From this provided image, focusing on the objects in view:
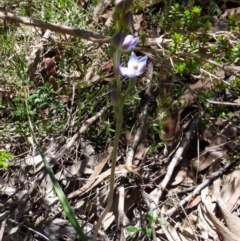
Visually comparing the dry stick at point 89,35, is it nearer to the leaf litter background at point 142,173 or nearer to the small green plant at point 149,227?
the leaf litter background at point 142,173

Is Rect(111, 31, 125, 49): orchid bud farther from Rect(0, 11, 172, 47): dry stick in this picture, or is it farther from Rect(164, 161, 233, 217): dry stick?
Rect(164, 161, 233, 217): dry stick

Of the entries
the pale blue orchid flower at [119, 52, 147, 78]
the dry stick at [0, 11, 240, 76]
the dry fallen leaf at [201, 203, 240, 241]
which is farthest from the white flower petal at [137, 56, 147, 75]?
the dry fallen leaf at [201, 203, 240, 241]

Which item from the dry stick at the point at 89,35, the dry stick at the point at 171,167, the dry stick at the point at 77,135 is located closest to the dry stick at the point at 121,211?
the dry stick at the point at 171,167

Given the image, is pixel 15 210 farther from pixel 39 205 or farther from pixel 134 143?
pixel 134 143

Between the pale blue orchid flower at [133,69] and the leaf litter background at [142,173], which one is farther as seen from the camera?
the leaf litter background at [142,173]

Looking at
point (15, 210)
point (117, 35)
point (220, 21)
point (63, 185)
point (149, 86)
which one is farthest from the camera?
point (220, 21)

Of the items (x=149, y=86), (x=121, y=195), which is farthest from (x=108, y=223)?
(x=149, y=86)

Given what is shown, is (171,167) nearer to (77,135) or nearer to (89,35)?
(77,135)

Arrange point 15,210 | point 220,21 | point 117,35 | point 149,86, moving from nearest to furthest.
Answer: point 117,35 → point 15,210 → point 149,86 → point 220,21
